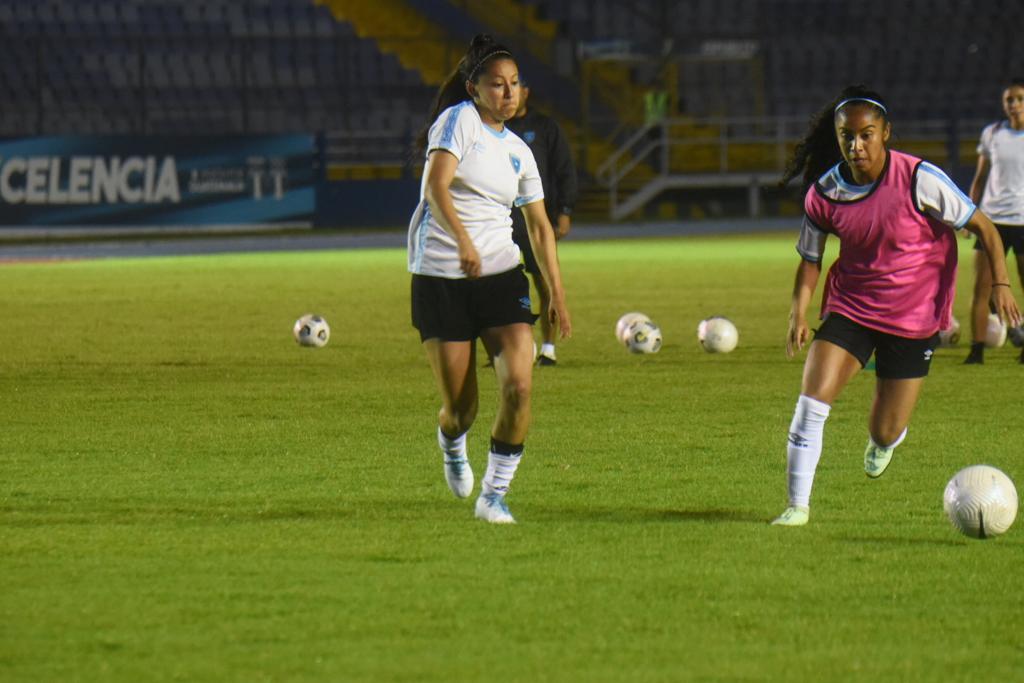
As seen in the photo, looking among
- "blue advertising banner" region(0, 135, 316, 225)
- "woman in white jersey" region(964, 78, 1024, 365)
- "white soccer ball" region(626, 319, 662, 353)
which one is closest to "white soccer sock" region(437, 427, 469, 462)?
"woman in white jersey" region(964, 78, 1024, 365)

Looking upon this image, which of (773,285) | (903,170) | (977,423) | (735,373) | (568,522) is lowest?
(773,285)

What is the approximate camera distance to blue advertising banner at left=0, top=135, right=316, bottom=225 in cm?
3509

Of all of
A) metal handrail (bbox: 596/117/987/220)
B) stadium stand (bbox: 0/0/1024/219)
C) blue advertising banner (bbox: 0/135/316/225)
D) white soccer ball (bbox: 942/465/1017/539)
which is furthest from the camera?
metal handrail (bbox: 596/117/987/220)

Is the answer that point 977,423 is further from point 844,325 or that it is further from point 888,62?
point 888,62

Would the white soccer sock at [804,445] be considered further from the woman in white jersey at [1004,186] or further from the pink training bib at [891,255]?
the woman in white jersey at [1004,186]

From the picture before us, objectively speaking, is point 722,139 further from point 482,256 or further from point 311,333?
point 482,256

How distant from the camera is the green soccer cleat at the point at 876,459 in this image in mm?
8016

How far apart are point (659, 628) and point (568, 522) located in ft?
6.19

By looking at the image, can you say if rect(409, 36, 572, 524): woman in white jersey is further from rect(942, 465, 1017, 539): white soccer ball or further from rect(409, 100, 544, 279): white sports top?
rect(942, 465, 1017, 539): white soccer ball

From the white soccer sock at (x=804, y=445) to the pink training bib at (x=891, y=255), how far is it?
44 cm

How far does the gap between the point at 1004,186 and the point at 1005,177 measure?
0.25 feet

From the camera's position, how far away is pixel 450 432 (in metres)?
7.79

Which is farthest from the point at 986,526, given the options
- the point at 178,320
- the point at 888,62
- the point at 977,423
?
the point at 888,62

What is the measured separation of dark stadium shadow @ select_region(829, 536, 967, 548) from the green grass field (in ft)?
0.09
